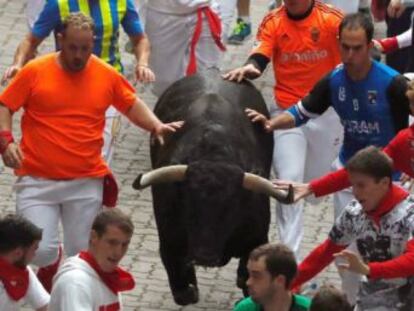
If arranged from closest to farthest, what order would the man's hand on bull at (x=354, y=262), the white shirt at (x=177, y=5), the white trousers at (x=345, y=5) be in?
the man's hand on bull at (x=354, y=262) → the white shirt at (x=177, y=5) → the white trousers at (x=345, y=5)

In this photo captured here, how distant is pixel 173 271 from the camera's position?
41.9 ft

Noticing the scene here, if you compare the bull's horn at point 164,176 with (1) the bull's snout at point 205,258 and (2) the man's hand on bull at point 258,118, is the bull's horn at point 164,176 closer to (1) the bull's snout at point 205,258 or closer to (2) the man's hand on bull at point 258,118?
(1) the bull's snout at point 205,258

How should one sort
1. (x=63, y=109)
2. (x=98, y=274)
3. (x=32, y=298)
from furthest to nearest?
(x=63, y=109) < (x=32, y=298) < (x=98, y=274)

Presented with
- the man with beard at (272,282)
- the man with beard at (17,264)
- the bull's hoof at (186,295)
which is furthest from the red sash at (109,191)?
the man with beard at (272,282)

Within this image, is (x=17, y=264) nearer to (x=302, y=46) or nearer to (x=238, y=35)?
(x=302, y=46)

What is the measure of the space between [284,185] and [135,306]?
1764mm

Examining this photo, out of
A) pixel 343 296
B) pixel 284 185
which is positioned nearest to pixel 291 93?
pixel 284 185

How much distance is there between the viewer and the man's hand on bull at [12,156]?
38.7 feet

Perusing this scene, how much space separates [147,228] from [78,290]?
15.9ft

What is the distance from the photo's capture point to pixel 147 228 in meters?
14.7

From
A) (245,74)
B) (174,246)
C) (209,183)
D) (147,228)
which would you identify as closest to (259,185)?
(209,183)

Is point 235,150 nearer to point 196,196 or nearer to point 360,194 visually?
point 196,196

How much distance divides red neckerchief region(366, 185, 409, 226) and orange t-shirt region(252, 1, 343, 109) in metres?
2.92

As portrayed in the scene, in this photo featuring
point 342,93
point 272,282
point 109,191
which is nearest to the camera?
point 272,282
